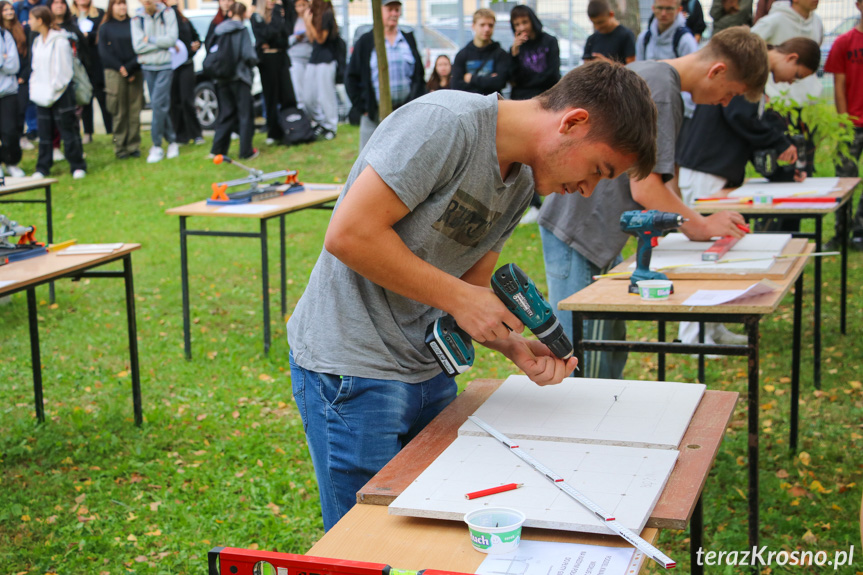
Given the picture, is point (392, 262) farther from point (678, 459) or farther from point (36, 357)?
point (36, 357)

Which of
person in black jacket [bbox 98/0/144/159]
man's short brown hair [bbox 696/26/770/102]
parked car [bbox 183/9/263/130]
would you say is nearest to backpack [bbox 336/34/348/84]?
parked car [bbox 183/9/263/130]

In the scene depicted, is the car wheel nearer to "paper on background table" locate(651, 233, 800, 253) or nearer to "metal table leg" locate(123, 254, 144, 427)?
"metal table leg" locate(123, 254, 144, 427)

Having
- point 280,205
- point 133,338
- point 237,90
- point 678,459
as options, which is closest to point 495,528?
point 678,459

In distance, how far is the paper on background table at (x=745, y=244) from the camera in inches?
152

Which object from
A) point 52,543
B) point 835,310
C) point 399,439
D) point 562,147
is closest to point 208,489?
point 52,543

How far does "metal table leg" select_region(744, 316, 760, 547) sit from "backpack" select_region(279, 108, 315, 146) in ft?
33.9

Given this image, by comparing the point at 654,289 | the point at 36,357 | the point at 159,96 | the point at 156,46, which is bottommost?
the point at 36,357

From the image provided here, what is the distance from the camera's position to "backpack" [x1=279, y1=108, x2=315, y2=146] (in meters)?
12.7

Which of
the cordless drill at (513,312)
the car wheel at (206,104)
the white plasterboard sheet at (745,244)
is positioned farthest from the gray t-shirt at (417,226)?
the car wheel at (206,104)

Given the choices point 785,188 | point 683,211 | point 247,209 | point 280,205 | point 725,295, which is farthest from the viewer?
point 280,205

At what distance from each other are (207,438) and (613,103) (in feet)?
11.8

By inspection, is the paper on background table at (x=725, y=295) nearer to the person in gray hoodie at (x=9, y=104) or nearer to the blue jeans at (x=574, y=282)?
the blue jeans at (x=574, y=282)

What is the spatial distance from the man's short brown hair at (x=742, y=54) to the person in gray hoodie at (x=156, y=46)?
10.2 metres

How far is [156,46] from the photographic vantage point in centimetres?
1220
